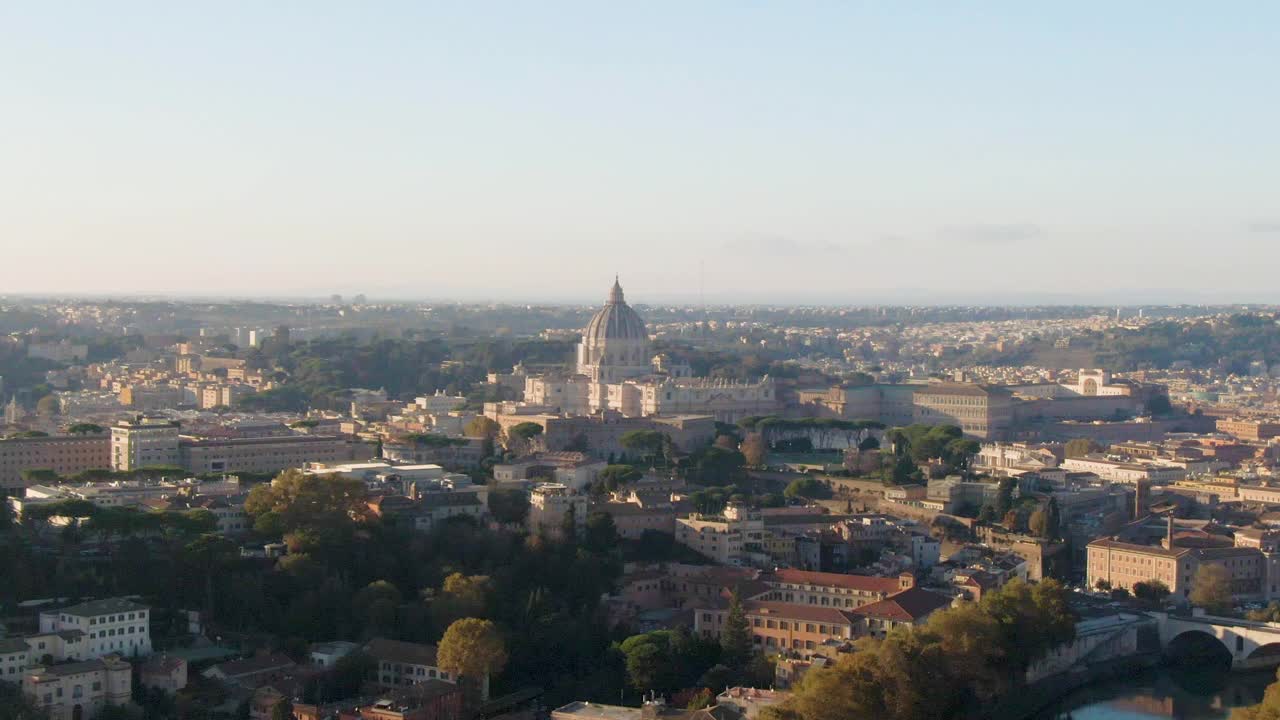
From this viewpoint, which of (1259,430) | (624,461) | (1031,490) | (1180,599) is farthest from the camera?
(1259,430)

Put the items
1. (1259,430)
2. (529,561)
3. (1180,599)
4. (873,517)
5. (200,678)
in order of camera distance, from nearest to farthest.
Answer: (200,678) < (529,561) < (1180,599) < (873,517) < (1259,430)

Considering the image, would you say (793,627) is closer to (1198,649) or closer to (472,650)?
(472,650)

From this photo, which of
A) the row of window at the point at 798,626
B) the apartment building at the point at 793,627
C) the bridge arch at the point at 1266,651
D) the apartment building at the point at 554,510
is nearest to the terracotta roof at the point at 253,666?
the apartment building at the point at 793,627

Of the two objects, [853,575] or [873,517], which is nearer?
[853,575]

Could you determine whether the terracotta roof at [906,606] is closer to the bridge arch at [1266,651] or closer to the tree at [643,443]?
the bridge arch at [1266,651]

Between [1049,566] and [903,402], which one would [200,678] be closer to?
[1049,566]

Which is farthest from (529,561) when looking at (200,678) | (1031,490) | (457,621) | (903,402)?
(903,402)
